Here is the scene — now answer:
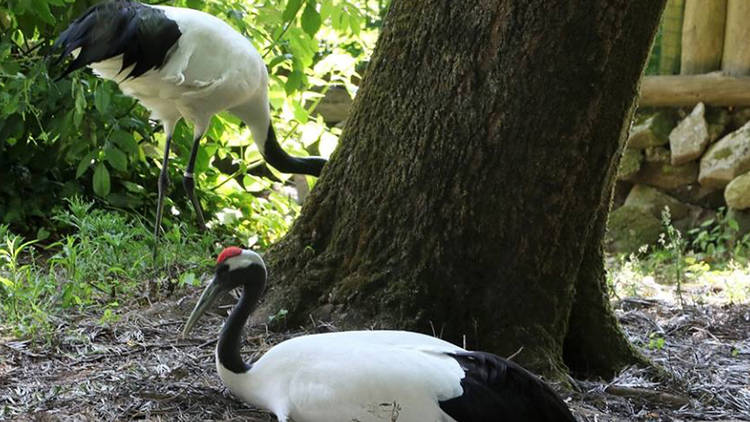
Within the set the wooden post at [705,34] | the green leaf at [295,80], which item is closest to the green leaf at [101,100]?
the green leaf at [295,80]

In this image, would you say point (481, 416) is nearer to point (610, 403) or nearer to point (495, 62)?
point (610, 403)

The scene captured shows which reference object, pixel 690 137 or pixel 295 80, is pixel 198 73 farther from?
pixel 690 137

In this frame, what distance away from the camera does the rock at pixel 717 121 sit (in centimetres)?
814

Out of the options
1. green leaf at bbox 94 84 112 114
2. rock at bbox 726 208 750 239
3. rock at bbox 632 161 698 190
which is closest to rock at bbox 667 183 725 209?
rock at bbox 632 161 698 190

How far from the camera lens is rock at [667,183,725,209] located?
824 cm

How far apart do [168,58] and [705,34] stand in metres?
4.63

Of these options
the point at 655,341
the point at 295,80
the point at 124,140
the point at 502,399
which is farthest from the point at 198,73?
the point at 502,399

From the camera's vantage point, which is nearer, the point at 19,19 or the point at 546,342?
the point at 546,342

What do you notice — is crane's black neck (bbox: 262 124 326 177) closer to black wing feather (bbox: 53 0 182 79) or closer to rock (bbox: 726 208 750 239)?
black wing feather (bbox: 53 0 182 79)

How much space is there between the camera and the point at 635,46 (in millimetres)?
3516

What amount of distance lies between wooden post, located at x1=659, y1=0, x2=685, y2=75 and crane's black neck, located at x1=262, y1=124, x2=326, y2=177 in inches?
132

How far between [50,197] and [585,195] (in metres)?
4.52

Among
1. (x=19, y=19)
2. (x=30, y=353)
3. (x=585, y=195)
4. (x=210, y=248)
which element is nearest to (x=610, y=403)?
(x=585, y=195)

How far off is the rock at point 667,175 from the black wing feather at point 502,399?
5.89m
